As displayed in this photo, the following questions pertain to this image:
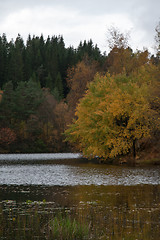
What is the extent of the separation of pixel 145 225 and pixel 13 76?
455 feet

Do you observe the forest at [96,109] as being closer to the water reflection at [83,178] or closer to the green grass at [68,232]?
the water reflection at [83,178]

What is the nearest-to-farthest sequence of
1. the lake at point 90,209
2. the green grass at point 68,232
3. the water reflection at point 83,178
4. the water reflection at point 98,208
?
the green grass at point 68,232, the lake at point 90,209, the water reflection at point 98,208, the water reflection at point 83,178

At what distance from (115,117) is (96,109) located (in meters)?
2.84

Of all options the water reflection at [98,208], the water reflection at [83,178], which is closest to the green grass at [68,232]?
the water reflection at [98,208]

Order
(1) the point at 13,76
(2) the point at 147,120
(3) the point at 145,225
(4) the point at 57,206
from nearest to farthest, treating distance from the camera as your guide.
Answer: (3) the point at 145,225 < (4) the point at 57,206 < (2) the point at 147,120 < (1) the point at 13,76

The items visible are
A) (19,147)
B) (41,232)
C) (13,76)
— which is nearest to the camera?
(41,232)

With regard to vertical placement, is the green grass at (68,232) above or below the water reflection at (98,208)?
above

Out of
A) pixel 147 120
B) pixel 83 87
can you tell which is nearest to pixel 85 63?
pixel 83 87

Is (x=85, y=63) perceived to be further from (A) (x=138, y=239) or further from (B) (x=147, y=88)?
(A) (x=138, y=239)

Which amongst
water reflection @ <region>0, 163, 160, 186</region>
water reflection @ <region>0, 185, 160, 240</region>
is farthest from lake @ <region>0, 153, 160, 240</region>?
water reflection @ <region>0, 163, 160, 186</region>

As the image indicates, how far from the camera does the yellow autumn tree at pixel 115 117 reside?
4933 centimetres

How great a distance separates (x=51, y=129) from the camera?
113 metres

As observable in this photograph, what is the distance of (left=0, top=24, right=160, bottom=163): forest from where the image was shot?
164ft

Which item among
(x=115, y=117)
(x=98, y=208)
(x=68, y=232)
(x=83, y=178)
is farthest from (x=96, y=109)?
(x=68, y=232)
